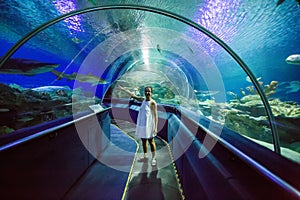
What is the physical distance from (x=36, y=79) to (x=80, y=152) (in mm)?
14320

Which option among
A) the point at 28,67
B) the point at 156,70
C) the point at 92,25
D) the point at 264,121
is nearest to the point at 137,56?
the point at 156,70

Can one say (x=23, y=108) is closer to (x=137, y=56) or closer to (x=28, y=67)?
(x=28, y=67)

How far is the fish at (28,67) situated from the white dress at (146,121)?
4.80m

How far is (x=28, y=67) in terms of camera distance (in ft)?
24.1

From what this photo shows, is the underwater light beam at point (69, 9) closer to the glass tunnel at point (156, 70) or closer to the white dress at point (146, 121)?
the glass tunnel at point (156, 70)

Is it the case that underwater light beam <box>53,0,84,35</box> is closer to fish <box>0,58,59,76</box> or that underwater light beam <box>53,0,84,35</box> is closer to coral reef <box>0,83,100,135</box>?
fish <box>0,58,59,76</box>

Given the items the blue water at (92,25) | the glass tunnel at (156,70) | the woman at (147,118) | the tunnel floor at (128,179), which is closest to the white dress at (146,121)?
the woman at (147,118)

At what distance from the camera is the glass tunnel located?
76.4 inches

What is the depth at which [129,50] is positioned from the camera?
336 inches

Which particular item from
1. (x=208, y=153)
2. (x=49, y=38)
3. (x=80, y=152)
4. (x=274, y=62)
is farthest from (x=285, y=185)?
(x=274, y=62)

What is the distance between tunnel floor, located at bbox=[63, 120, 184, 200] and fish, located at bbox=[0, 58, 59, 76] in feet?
15.7

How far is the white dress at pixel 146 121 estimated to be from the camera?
11.8 ft

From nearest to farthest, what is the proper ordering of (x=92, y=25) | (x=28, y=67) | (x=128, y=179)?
(x=128, y=179), (x=92, y=25), (x=28, y=67)

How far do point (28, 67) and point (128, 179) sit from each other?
24.3 feet
